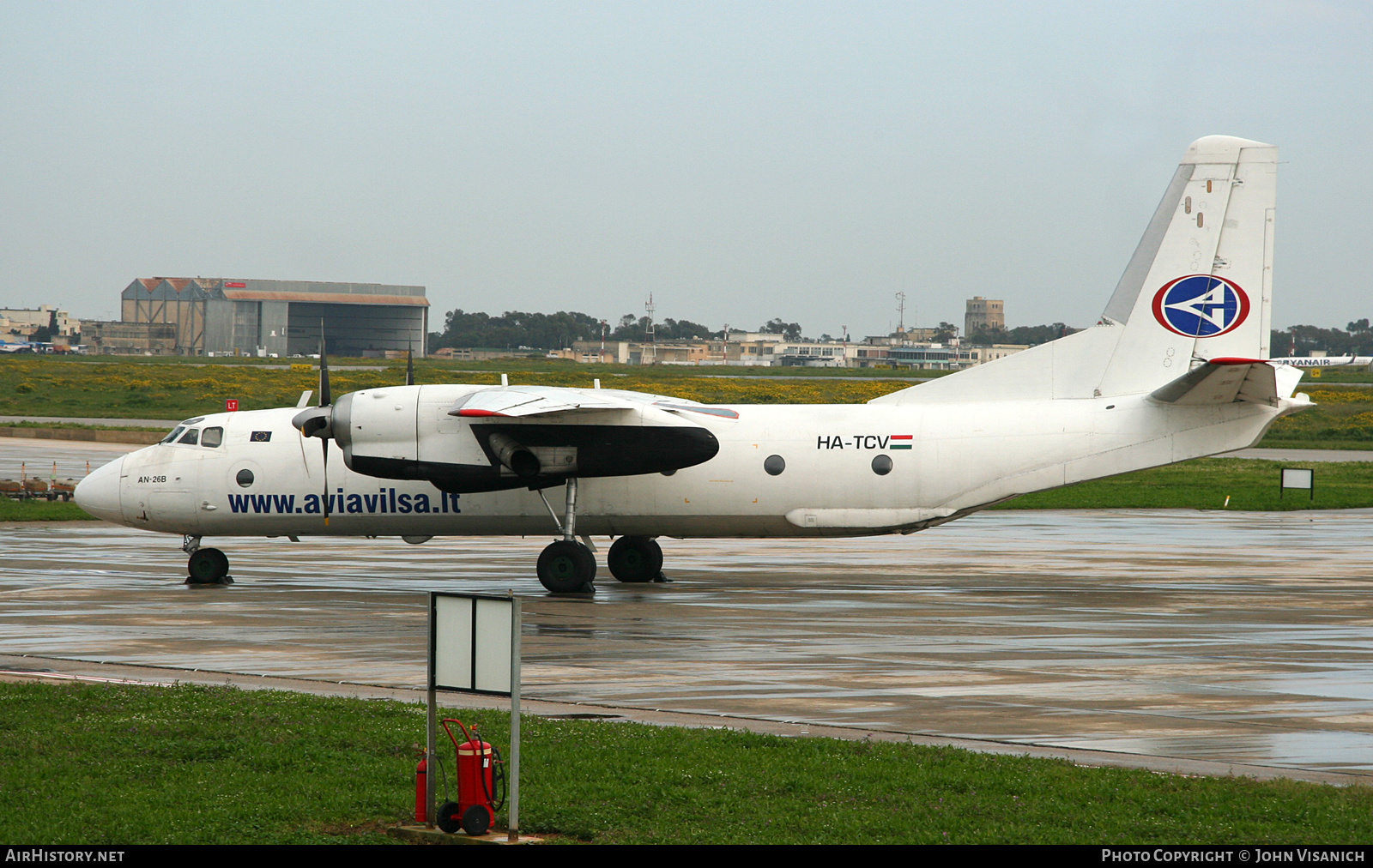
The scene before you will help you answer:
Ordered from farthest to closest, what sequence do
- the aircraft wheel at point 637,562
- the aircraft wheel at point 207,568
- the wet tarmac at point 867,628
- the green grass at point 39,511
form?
1. the green grass at point 39,511
2. the aircraft wheel at point 637,562
3. the aircraft wheel at point 207,568
4. the wet tarmac at point 867,628

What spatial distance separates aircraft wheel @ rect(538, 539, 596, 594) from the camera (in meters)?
20.5

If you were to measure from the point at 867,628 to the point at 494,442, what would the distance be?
22.3ft

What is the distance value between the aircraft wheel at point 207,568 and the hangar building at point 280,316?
162 m

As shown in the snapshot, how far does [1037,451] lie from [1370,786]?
1194 centimetres

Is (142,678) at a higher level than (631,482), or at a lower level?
lower

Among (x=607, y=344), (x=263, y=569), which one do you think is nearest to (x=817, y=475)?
(x=263, y=569)

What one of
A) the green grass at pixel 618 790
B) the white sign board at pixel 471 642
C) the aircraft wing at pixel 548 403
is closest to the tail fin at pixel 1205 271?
the aircraft wing at pixel 548 403

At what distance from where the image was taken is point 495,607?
798cm

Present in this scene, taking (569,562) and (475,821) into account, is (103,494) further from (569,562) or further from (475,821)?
(475,821)

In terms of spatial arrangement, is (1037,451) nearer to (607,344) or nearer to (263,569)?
(263,569)

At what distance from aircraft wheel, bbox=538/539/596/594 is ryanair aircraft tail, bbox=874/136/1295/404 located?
22.6 ft

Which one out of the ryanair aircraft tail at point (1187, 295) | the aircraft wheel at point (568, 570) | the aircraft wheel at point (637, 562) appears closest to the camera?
the aircraft wheel at point (568, 570)

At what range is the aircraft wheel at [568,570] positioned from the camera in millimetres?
20547

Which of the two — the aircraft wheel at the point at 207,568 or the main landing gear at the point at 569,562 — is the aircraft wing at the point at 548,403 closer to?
the main landing gear at the point at 569,562
